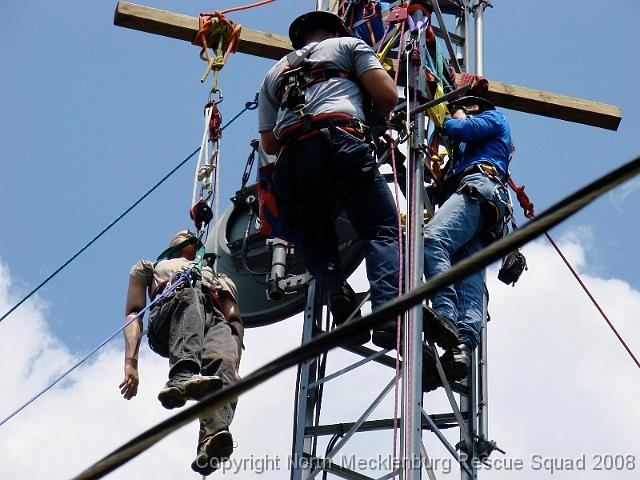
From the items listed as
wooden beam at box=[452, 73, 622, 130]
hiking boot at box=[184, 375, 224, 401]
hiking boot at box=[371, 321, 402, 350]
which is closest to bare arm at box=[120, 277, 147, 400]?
hiking boot at box=[184, 375, 224, 401]

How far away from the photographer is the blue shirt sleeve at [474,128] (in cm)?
765

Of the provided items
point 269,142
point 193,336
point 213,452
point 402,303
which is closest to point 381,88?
point 269,142

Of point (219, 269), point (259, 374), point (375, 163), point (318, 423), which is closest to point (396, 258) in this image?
point (375, 163)

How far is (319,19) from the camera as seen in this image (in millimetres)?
7297

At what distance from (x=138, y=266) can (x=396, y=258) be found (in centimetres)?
175

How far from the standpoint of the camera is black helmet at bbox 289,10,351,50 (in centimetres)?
729

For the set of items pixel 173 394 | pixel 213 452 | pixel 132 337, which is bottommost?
pixel 213 452

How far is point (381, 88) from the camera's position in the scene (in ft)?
22.4

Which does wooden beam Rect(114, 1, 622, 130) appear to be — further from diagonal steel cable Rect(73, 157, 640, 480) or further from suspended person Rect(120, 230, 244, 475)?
diagonal steel cable Rect(73, 157, 640, 480)

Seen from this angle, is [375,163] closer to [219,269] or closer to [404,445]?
[404,445]

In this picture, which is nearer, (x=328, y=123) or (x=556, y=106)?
(x=328, y=123)

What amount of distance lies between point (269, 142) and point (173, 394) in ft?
5.23

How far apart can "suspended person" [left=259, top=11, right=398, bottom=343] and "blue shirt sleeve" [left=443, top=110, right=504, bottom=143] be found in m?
0.86

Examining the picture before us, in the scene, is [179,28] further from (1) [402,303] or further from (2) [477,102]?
(1) [402,303]
